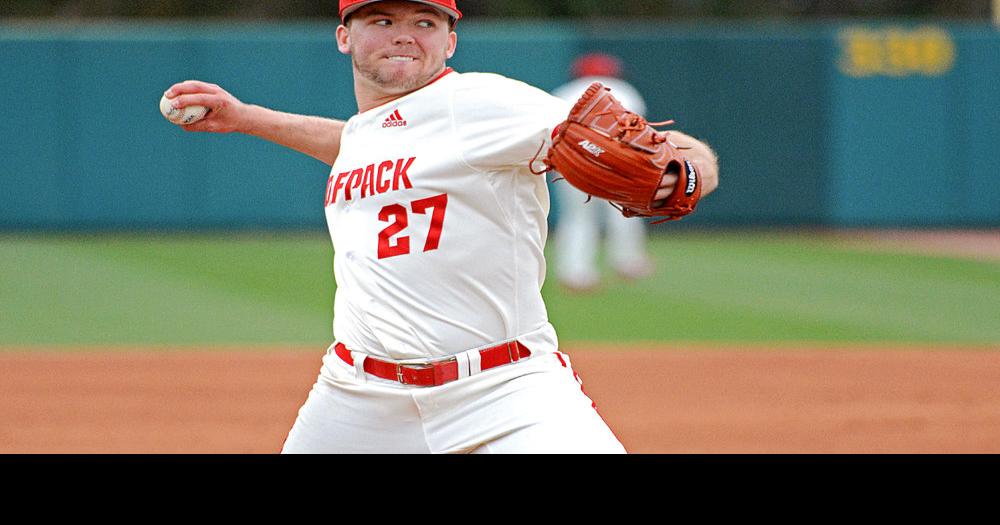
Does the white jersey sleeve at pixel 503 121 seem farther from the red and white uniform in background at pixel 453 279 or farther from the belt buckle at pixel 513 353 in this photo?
the belt buckle at pixel 513 353

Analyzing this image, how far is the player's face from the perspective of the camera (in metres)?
3.41

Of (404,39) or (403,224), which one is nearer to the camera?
(403,224)

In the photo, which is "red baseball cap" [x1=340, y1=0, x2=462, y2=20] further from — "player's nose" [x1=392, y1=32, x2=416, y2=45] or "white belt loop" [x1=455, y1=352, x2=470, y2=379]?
"white belt loop" [x1=455, y1=352, x2=470, y2=379]

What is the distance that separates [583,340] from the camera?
30.8ft

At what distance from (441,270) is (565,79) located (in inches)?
639

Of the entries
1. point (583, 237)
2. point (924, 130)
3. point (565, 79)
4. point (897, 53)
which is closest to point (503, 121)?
point (583, 237)

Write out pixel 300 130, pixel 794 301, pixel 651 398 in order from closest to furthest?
1. pixel 300 130
2. pixel 651 398
3. pixel 794 301

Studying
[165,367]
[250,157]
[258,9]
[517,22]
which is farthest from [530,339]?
[258,9]

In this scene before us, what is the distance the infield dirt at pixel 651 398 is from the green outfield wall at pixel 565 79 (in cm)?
994

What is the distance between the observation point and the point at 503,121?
3152 mm

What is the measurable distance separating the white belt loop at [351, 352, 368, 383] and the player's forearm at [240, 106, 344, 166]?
788mm

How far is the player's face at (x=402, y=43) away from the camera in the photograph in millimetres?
3406

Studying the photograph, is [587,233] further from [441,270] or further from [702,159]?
[702,159]

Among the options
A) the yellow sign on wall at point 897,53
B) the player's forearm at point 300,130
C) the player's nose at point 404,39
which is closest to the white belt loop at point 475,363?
the player's nose at point 404,39
